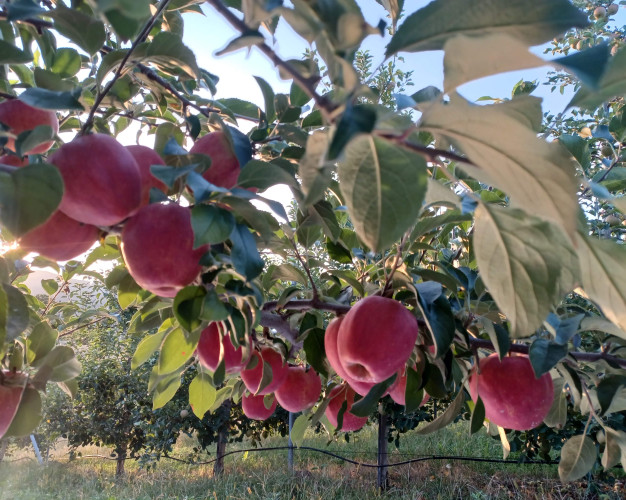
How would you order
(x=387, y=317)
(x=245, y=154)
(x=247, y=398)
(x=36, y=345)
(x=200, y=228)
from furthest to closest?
(x=247, y=398) → (x=36, y=345) → (x=387, y=317) → (x=245, y=154) → (x=200, y=228)

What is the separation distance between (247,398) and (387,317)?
52 centimetres

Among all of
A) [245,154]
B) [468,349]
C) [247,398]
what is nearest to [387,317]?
[468,349]

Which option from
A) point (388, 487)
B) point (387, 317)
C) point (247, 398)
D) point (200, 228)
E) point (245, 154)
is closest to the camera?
point (200, 228)

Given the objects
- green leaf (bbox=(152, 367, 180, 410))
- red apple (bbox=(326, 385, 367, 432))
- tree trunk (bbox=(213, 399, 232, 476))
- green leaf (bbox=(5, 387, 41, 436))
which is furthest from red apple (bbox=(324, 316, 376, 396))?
tree trunk (bbox=(213, 399, 232, 476))

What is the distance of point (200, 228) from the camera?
14.7 inches

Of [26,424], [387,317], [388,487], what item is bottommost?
[388,487]

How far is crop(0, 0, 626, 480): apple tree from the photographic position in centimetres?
25

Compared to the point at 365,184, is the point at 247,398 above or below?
below

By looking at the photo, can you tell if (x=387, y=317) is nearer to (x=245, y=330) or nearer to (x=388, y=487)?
(x=245, y=330)

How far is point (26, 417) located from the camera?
0.65 meters

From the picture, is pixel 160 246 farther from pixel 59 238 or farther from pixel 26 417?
pixel 26 417

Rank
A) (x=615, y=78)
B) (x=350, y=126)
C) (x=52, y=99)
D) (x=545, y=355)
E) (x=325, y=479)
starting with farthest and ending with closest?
(x=325, y=479)
(x=545, y=355)
(x=52, y=99)
(x=615, y=78)
(x=350, y=126)

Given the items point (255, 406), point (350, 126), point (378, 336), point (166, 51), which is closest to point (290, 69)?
point (350, 126)

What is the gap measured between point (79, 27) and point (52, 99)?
12 cm
